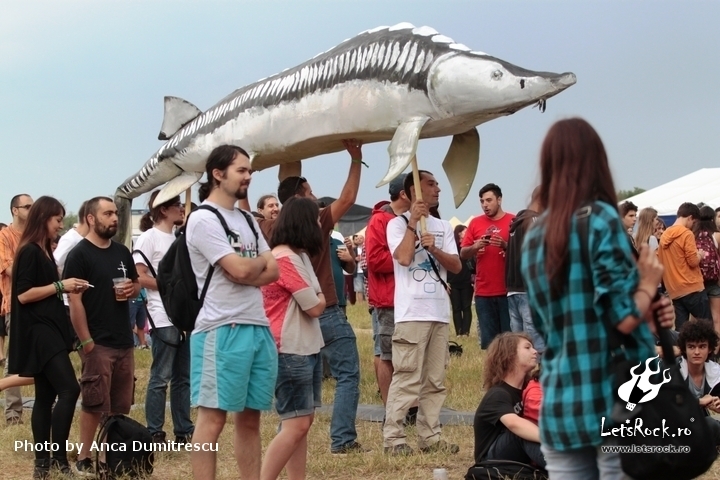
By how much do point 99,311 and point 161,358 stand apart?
0.98 m

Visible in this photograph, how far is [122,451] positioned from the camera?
20.6 feet

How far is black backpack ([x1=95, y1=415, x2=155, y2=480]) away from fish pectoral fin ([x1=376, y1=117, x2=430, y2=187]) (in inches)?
88.6

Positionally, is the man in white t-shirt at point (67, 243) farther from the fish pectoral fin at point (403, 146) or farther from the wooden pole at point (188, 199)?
the fish pectoral fin at point (403, 146)

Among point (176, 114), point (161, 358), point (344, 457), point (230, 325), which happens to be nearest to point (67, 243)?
point (176, 114)

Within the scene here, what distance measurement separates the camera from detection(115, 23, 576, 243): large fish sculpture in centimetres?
614

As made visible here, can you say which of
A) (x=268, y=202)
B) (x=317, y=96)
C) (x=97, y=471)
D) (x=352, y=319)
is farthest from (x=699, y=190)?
(x=97, y=471)

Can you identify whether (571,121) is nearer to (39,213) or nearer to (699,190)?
(39,213)

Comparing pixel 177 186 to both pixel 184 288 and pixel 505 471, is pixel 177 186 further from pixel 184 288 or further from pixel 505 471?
pixel 505 471

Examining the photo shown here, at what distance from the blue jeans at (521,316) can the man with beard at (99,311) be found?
11.6 ft

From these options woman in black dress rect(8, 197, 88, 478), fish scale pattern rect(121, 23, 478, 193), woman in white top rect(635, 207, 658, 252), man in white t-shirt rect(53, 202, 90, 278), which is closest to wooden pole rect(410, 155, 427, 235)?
fish scale pattern rect(121, 23, 478, 193)

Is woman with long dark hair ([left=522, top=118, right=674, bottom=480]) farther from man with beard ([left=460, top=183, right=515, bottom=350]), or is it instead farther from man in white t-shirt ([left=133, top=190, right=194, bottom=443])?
man with beard ([left=460, top=183, right=515, bottom=350])

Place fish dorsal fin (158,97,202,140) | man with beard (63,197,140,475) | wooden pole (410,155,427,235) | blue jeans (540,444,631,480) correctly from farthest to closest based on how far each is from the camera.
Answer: fish dorsal fin (158,97,202,140) < wooden pole (410,155,427,235) < man with beard (63,197,140,475) < blue jeans (540,444,631,480)

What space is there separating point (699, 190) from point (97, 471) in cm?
1684

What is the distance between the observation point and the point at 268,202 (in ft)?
28.1
